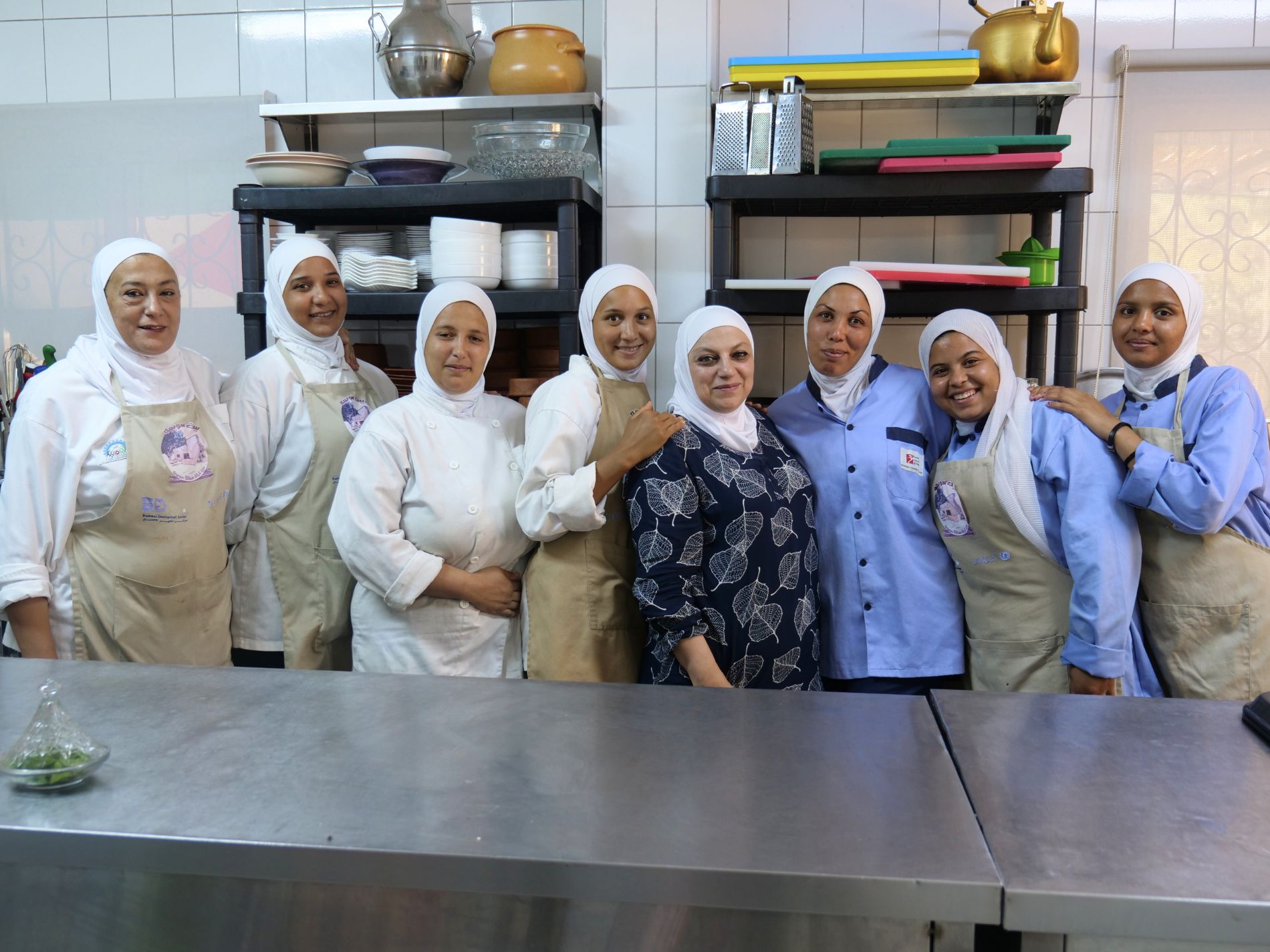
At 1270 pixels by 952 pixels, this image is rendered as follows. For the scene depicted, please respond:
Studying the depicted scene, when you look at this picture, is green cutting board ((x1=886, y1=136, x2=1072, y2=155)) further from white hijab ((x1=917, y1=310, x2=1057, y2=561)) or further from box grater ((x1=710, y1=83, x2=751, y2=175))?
white hijab ((x1=917, y1=310, x2=1057, y2=561))

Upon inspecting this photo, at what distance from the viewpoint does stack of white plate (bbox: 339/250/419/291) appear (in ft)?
9.75

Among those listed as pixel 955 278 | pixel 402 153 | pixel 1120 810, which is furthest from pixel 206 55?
pixel 1120 810

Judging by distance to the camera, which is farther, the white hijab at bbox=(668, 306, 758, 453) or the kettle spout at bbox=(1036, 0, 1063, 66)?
the kettle spout at bbox=(1036, 0, 1063, 66)

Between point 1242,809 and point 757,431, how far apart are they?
1.31 m

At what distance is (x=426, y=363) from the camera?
2322 mm

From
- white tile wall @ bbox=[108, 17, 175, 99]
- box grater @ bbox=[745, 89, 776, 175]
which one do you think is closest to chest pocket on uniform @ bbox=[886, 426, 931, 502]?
→ box grater @ bbox=[745, 89, 776, 175]

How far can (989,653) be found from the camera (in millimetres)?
2102

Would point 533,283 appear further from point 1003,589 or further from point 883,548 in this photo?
point 1003,589

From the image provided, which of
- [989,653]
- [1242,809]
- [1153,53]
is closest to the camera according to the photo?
[1242,809]

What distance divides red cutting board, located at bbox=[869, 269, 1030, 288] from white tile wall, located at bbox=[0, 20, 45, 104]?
10.1 ft

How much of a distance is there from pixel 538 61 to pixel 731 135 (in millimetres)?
774

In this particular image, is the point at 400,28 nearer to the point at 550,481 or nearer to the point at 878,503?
the point at 550,481

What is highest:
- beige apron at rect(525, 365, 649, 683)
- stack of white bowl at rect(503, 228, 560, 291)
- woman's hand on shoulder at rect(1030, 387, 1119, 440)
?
stack of white bowl at rect(503, 228, 560, 291)

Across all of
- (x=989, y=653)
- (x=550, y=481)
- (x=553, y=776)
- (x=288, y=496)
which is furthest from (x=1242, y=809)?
(x=288, y=496)
